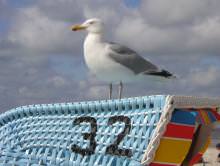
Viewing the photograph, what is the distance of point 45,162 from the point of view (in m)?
5.36

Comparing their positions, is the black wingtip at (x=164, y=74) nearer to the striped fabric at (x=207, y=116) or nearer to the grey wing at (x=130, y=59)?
the grey wing at (x=130, y=59)

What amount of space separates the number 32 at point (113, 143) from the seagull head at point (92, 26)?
5.92 ft

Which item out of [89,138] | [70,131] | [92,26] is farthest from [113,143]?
[92,26]

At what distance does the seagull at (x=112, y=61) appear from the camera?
20.9 feet

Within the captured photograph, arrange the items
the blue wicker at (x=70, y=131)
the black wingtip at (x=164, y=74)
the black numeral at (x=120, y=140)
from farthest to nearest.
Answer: the black wingtip at (x=164, y=74) < the black numeral at (x=120, y=140) < the blue wicker at (x=70, y=131)

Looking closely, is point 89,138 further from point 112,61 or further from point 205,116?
point 112,61

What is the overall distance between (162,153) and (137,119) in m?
0.41

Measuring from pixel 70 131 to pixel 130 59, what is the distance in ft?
5.59

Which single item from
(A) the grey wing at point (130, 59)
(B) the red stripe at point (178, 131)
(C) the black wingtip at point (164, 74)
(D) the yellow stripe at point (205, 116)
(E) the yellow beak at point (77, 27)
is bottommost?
(B) the red stripe at point (178, 131)

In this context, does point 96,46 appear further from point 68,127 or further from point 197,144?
point 197,144

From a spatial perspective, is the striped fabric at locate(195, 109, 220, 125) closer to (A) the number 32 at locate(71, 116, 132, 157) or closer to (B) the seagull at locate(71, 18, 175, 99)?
(A) the number 32 at locate(71, 116, 132, 157)

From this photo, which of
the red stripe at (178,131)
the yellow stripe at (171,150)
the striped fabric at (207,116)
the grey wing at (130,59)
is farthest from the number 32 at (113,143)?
the grey wing at (130,59)

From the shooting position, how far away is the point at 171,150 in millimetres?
4582

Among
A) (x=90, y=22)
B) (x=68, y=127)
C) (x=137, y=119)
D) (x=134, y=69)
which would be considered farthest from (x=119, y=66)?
(x=137, y=119)
